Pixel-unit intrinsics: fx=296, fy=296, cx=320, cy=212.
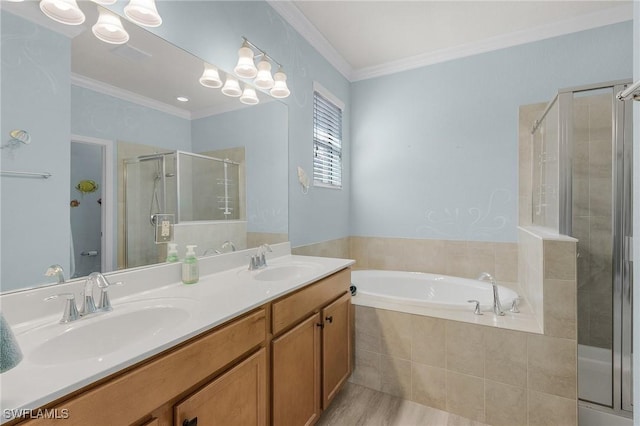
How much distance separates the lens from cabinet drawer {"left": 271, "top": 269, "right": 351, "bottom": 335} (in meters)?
1.27

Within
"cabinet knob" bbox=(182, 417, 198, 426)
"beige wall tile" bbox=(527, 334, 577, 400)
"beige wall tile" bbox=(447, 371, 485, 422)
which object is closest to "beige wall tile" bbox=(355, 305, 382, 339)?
"beige wall tile" bbox=(447, 371, 485, 422)

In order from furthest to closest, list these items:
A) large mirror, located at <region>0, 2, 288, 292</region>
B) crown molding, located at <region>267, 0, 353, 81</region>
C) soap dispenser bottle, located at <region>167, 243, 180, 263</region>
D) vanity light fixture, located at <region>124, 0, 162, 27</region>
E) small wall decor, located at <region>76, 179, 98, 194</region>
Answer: crown molding, located at <region>267, 0, 353, 81</region> < soap dispenser bottle, located at <region>167, 243, 180, 263</region> < vanity light fixture, located at <region>124, 0, 162, 27</region> < small wall decor, located at <region>76, 179, 98, 194</region> < large mirror, located at <region>0, 2, 288, 292</region>

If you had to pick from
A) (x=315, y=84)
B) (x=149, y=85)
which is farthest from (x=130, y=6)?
(x=315, y=84)

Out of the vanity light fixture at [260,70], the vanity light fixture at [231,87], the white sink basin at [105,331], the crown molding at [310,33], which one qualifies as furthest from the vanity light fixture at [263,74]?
the white sink basin at [105,331]

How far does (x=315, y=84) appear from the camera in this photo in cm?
260

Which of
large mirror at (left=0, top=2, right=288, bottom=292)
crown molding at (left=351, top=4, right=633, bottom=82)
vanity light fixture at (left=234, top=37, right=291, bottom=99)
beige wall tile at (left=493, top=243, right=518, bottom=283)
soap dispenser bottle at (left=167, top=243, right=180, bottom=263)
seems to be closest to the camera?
large mirror at (left=0, top=2, right=288, bottom=292)

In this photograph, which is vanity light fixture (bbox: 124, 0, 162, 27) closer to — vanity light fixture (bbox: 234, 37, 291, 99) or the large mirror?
the large mirror

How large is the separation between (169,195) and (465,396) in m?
2.03

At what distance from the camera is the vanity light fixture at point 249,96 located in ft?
6.16

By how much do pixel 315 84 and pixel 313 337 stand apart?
2.07m

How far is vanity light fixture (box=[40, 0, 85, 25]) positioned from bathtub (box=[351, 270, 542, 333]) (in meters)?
2.07

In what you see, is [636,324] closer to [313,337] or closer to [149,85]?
[313,337]

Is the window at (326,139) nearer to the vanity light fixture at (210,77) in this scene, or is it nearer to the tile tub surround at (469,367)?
the vanity light fixture at (210,77)

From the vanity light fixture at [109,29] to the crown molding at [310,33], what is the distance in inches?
46.8
